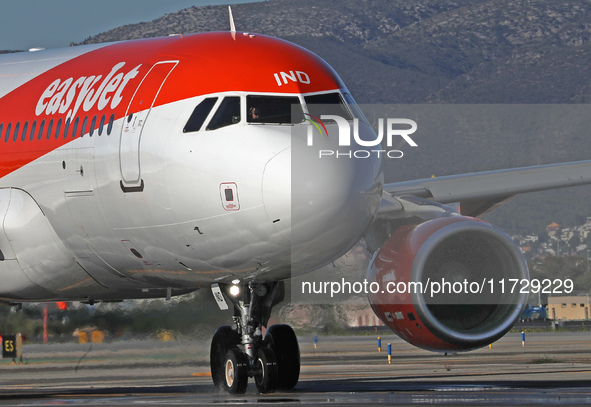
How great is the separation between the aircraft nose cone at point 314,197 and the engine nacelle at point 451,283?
214 cm

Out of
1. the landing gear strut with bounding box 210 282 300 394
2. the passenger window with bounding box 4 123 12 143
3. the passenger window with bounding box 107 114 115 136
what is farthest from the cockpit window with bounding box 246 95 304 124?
the passenger window with bounding box 4 123 12 143

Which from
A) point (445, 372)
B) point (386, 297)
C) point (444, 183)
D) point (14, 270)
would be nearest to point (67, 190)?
point (14, 270)

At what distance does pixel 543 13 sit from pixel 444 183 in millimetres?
184892

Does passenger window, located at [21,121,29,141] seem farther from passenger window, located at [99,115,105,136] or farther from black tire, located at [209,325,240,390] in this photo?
black tire, located at [209,325,240,390]

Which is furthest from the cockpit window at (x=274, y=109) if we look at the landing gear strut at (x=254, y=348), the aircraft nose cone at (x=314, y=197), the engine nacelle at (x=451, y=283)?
the engine nacelle at (x=451, y=283)

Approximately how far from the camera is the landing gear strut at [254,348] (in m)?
13.7

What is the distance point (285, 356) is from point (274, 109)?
3.51 m

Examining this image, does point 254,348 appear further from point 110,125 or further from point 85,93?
point 85,93

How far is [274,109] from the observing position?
12.3m

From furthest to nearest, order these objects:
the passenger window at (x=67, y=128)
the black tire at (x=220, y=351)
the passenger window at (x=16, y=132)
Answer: the passenger window at (x=16, y=132), the black tire at (x=220, y=351), the passenger window at (x=67, y=128)

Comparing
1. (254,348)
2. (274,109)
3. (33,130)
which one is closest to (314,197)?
(274,109)

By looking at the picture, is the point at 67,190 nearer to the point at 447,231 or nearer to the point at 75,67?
the point at 75,67

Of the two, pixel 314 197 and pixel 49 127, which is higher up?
pixel 49 127

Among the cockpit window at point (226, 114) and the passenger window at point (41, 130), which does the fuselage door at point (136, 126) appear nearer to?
the cockpit window at point (226, 114)
